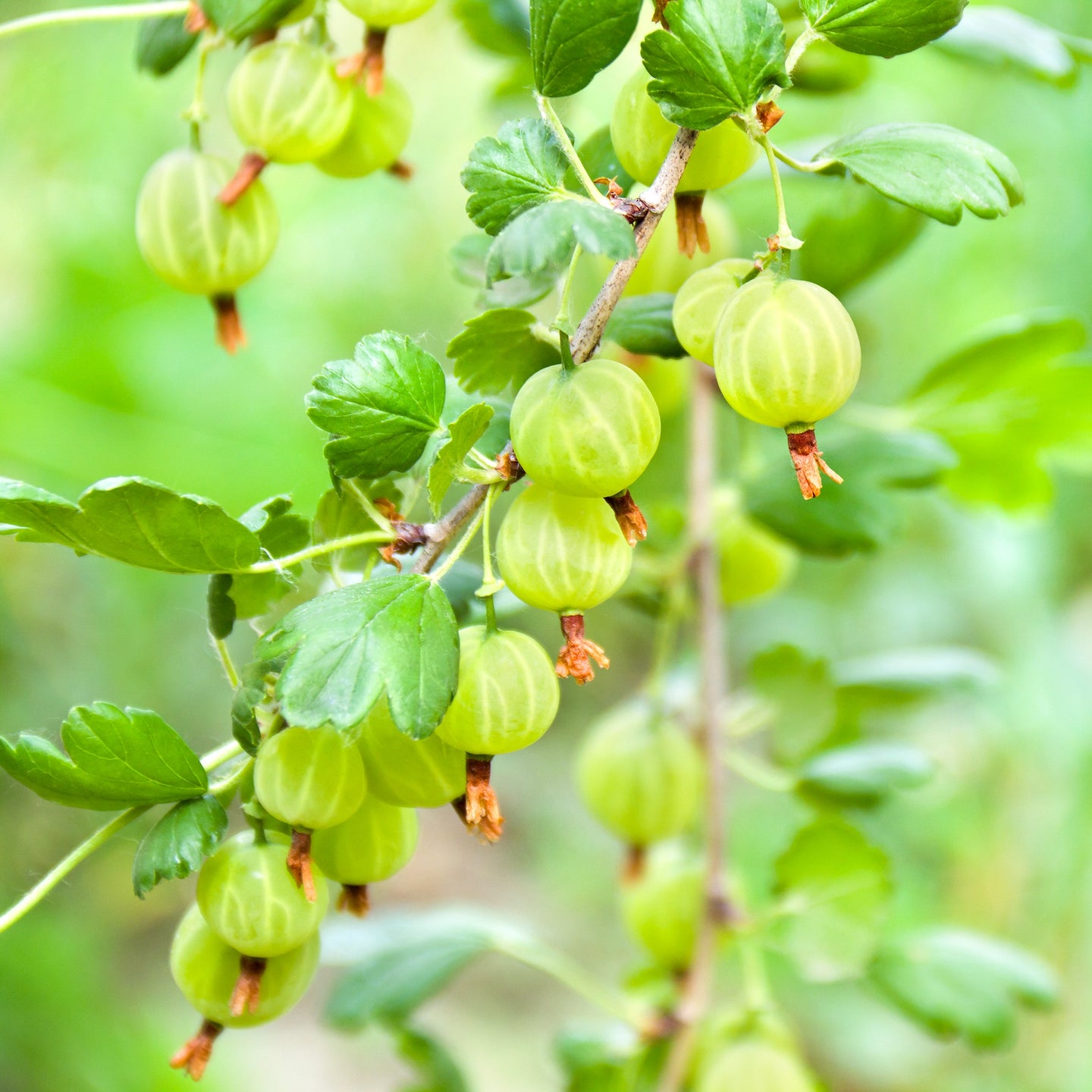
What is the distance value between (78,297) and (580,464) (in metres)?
1.57

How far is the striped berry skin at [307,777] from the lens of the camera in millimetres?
342

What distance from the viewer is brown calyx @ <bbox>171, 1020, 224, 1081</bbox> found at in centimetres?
37

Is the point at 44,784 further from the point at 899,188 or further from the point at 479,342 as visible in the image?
the point at 899,188

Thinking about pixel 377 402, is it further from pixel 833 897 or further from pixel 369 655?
pixel 833 897

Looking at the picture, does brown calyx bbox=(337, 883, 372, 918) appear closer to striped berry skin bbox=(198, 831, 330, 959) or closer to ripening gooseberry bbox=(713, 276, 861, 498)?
striped berry skin bbox=(198, 831, 330, 959)

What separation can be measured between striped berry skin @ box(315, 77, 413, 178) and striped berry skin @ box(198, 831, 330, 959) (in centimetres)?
30

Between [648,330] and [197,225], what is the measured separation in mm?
198

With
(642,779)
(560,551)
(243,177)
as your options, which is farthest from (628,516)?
(642,779)

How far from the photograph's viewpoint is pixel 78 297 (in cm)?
167

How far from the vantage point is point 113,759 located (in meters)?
0.37

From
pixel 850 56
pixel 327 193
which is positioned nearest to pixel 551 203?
pixel 850 56

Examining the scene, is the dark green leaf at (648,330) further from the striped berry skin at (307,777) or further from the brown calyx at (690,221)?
the striped berry skin at (307,777)

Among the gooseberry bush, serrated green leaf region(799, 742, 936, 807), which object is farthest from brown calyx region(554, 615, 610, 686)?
serrated green leaf region(799, 742, 936, 807)

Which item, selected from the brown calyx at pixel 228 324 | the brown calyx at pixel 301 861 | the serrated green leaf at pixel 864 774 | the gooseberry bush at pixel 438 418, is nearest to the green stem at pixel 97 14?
the gooseberry bush at pixel 438 418
